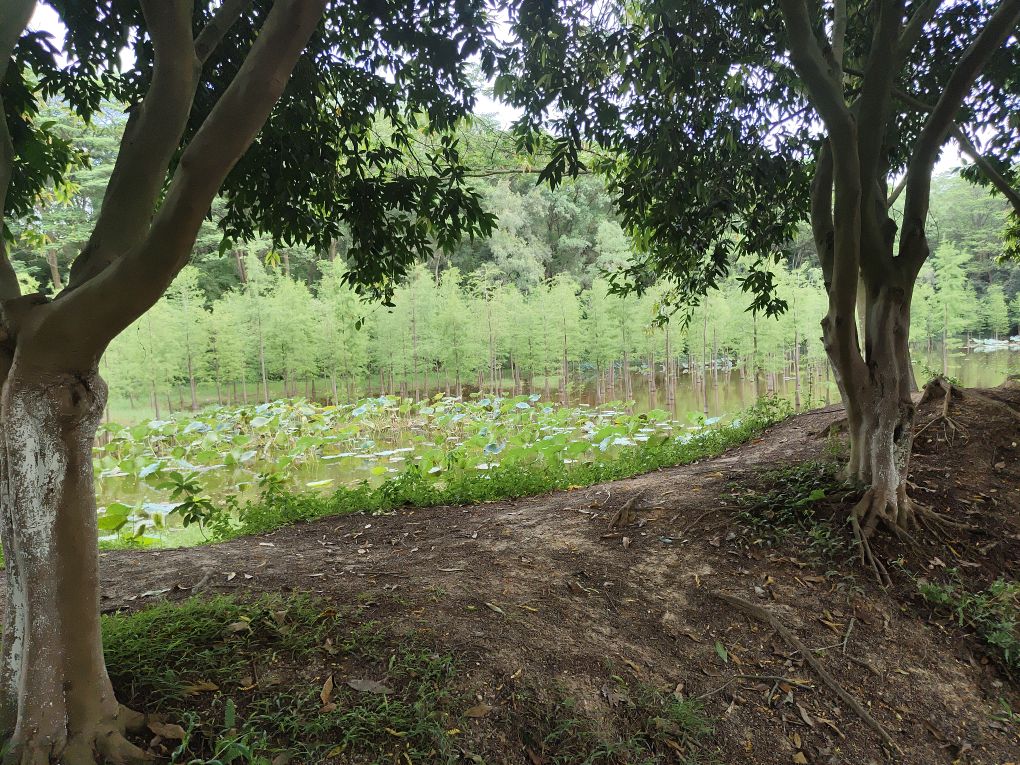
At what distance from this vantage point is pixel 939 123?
3.90 m

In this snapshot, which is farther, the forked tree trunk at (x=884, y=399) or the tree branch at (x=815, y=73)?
the forked tree trunk at (x=884, y=399)

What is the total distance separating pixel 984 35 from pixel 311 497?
6563mm

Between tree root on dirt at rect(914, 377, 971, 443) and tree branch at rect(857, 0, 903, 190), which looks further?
tree root on dirt at rect(914, 377, 971, 443)

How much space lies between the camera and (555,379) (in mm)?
33938

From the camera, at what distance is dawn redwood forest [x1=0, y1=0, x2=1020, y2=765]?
1.93 metres

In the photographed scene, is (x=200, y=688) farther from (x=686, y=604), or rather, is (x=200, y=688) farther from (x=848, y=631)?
(x=848, y=631)

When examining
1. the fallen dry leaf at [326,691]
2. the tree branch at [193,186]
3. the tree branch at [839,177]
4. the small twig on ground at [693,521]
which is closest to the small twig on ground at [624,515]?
the small twig on ground at [693,521]

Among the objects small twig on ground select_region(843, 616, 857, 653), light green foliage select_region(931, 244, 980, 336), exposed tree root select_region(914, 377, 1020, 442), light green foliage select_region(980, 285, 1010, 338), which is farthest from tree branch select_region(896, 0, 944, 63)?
light green foliage select_region(980, 285, 1010, 338)

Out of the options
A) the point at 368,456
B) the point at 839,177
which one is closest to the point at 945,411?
the point at 839,177

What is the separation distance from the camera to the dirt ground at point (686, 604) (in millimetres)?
2740

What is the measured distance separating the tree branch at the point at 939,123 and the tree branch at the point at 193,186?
4.04 m

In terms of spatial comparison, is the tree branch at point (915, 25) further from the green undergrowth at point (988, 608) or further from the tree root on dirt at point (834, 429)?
the tree root on dirt at point (834, 429)

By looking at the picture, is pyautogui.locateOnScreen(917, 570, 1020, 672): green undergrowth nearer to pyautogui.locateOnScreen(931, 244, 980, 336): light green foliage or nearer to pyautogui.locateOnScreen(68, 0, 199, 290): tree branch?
pyautogui.locateOnScreen(68, 0, 199, 290): tree branch

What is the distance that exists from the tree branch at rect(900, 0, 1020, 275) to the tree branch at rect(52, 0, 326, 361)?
13.3ft
